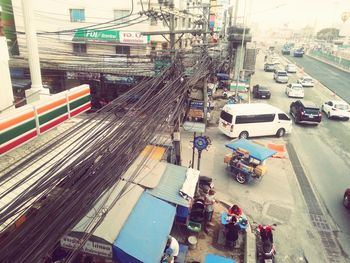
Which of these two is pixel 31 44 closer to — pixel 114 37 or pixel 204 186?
pixel 204 186

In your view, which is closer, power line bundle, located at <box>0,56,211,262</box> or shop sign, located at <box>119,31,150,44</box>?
power line bundle, located at <box>0,56,211,262</box>

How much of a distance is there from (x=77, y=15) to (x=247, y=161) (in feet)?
83.3

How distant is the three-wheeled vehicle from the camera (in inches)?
554

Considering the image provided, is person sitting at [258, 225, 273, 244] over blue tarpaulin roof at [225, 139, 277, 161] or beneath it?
beneath

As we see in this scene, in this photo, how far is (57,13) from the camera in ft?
99.6

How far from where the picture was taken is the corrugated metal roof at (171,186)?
9.01m

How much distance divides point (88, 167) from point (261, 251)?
7.70 m

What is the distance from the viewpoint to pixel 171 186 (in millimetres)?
9555

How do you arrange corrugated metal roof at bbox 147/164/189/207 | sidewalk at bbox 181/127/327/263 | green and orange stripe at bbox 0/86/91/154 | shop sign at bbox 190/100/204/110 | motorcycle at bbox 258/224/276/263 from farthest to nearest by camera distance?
shop sign at bbox 190/100/204/110 → sidewalk at bbox 181/127/327/263 → motorcycle at bbox 258/224/276/263 → corrugated metal roof at bbox 147/164/189/207 → green and orange stripe at bbox 0/86/91/154

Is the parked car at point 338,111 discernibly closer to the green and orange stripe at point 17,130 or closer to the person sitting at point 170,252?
the person sitting at point 170,252

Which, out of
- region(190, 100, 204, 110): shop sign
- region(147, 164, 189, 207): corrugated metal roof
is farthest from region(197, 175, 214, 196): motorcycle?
region(190, 100, 204, 110): shop sign

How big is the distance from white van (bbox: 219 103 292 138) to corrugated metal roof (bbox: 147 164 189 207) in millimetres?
10252

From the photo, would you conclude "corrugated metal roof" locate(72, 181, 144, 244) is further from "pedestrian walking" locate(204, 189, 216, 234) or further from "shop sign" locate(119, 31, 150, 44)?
"shop sign" locate(119, 31, 150, 44)

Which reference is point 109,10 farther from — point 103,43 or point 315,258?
point 315,258
